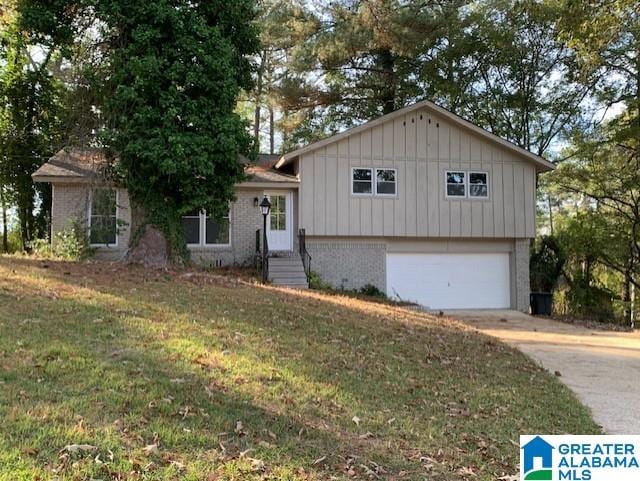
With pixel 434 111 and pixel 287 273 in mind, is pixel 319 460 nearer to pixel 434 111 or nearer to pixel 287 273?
pixel 287 273

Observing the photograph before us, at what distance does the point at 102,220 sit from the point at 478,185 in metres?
12.0

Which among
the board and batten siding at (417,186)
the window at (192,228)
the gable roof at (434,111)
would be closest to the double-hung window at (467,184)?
the board and batten siding at (417,186)

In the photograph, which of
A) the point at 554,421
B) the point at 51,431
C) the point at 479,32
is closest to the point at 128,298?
the point at 51,431

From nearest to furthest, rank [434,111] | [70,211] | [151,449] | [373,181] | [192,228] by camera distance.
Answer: [151,449] → [70,211] → [192,228] → [373,181] → [434,111]

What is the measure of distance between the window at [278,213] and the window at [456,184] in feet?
17.8

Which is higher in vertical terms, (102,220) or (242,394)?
(102,220)

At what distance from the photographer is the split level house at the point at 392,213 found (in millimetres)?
17000

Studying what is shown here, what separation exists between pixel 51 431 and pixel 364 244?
561 inches

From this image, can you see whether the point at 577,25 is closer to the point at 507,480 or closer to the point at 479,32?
the point at 507,480

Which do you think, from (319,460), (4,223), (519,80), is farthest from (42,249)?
(519,80)

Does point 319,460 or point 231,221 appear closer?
point 319,460

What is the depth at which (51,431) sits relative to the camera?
12.8 ft

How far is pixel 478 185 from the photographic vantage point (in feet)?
60.4

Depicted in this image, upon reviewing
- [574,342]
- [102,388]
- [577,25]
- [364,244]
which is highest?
[577,25]
